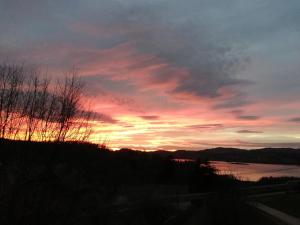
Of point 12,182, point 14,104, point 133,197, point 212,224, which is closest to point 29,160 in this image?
point 12,182

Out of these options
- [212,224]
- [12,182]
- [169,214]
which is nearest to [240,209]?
[212,224]

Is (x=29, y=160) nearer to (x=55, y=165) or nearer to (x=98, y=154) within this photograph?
(x=55, y=165)

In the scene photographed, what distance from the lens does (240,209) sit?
82.3ft

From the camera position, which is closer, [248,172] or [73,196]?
[73,196]

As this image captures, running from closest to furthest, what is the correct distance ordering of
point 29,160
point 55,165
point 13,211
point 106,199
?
point 13,211 < point 29,160 < point 55,165 < point 106,199

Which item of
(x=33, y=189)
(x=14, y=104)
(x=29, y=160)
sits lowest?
(x=33, y=189)

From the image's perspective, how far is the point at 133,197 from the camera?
31469 mm

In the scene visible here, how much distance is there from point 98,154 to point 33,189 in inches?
326

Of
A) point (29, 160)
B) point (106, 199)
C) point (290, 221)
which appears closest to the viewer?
point (29, 160)

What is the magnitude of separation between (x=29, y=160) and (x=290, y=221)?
1655 centimetres

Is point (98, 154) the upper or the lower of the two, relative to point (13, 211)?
upper

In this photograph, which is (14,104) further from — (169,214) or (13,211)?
(169,214)

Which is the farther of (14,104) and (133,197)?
(133,197)

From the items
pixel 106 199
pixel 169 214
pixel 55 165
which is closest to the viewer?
pixel 55 165
